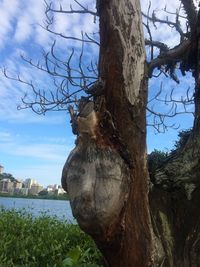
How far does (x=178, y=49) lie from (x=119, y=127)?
121 centimetres

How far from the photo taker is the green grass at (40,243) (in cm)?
511

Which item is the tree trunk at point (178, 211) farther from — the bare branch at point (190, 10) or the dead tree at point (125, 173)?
the bare branch at point (190, 10)

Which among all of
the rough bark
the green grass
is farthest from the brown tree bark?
the green grass

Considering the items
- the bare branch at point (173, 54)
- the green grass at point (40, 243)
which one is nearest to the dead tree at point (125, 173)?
the bare branch at point (173, 54)

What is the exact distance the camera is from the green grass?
201 inches

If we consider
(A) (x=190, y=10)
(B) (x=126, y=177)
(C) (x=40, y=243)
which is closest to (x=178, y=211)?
(B) (x=126, y=177)

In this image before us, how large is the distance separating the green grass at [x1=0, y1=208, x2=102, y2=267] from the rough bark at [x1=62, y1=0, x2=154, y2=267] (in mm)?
1610

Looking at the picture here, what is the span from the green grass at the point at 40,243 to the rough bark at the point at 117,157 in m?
1.61

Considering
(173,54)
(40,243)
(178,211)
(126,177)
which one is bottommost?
(40,243)

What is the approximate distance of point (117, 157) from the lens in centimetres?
244

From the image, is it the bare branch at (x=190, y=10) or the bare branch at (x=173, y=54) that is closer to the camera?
the bare branch at (x=173, y=54)

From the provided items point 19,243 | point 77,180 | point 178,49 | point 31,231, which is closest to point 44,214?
point 31,231

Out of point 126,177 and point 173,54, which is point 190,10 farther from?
point 126,177

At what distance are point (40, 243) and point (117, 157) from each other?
346 centimetres
